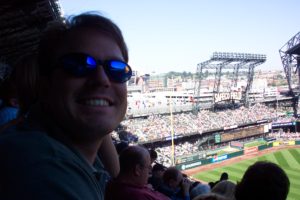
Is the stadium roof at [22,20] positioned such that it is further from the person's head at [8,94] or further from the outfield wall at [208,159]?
the outfield wall at [208,159]

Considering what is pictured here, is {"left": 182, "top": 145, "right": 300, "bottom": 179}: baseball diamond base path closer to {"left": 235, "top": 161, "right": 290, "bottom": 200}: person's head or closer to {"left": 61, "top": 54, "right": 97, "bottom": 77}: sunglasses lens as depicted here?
{"left": 235, "top": 161, "right": 290, "bottom": 200}: person's head

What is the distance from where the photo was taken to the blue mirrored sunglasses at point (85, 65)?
1.12 m

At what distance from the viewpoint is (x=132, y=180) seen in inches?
89.8

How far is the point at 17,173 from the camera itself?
0.75 metres

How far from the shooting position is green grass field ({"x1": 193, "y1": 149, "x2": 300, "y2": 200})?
19.1 meters

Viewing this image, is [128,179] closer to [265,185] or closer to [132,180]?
[132,180]

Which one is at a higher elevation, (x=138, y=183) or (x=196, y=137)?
(x=138, y=183)

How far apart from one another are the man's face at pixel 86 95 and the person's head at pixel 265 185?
1.22 meters

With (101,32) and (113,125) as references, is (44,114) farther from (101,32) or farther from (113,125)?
(101,32)

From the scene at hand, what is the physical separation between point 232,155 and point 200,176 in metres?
7.01

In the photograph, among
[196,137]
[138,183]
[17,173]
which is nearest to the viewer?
[17,173]

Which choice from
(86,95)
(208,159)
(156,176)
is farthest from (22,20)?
(208,159)

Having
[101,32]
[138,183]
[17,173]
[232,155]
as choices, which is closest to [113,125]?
[101,32]

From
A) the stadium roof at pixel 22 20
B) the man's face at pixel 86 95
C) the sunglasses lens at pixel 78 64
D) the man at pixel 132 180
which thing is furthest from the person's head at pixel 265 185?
the stadium roof at pixel 22 20
